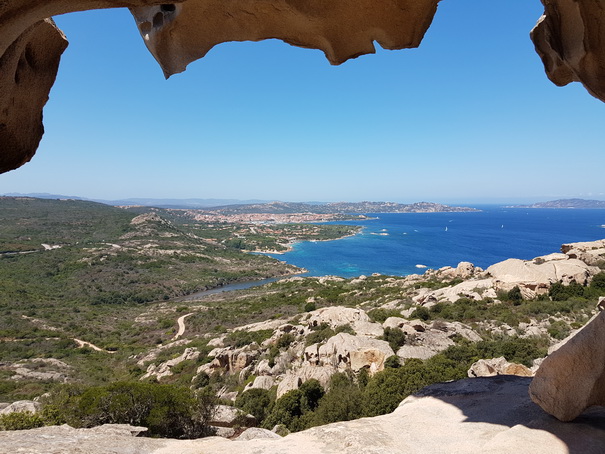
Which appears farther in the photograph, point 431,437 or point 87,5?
point 431,437

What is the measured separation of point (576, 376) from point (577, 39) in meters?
5.40

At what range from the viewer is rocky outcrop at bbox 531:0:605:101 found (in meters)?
4.23

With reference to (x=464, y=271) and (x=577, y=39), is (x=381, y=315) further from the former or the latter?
(x=464, y=271)

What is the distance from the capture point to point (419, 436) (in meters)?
5.53

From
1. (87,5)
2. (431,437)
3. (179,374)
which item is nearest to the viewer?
(87,5)

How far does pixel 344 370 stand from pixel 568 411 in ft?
27.6

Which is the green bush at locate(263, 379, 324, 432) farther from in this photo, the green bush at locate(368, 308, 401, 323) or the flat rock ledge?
the green bush at locate(368, 308, 401, 323)

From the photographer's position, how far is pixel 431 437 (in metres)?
5.48

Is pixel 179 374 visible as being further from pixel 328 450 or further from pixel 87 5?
pixel 87 5

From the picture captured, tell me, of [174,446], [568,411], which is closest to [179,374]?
[174,446]

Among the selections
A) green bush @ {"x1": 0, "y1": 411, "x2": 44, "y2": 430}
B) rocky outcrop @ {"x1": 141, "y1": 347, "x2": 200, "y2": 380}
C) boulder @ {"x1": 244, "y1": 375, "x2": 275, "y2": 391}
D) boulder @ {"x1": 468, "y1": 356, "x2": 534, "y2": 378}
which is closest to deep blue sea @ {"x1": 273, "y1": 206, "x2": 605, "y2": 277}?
rocky outcrop @ {"x1": 141, "y1": 347, "x2": 200, "y2": 380}

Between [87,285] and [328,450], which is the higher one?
[328,450]

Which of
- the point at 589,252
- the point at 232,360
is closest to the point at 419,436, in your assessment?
the point at 232,360

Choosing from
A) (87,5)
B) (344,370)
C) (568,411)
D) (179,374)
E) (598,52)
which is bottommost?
(179,374)
